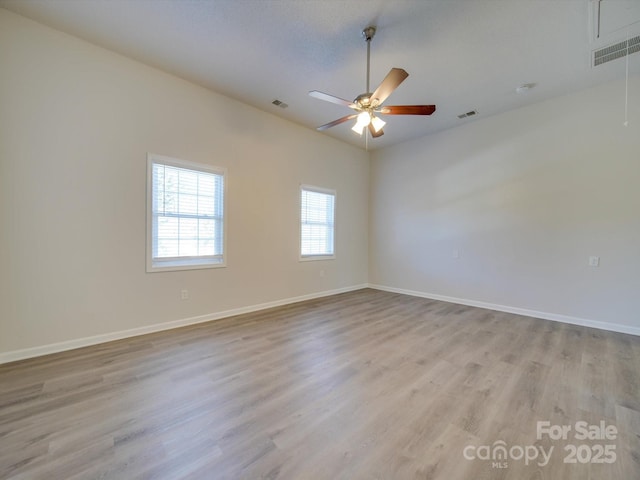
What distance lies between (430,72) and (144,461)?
450 cm

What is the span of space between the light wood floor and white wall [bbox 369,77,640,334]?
32.4 inches

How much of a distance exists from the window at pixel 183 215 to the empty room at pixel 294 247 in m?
0.03

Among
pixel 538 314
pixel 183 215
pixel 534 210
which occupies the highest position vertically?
pixel 534 210

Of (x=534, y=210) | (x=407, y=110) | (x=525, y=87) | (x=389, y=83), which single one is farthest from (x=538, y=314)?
(x=389, y=83)

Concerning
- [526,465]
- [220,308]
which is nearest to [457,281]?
[526,465]

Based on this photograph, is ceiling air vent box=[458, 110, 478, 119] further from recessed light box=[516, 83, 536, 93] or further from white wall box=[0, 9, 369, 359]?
white wall box=[0, 9, 369, 359]

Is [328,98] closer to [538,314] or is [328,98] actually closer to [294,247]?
[294,247]

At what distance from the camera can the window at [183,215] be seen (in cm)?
342

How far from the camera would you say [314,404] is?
6.49 feet

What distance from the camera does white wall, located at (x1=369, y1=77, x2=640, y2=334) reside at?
11.7ft

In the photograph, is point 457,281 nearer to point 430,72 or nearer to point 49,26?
point 430,72

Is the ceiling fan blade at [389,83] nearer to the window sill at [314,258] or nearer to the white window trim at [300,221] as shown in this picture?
the white window trim at [300,221]

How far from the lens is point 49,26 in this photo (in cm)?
270

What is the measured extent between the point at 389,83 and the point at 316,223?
10.8 ft
